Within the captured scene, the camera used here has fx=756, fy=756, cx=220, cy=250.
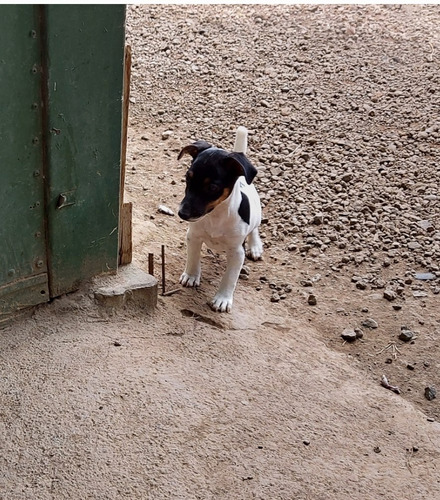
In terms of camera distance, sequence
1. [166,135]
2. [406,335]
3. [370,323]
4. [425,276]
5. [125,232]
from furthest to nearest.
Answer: [166,135], [425,276], [370,323], [406,335], [125,232]

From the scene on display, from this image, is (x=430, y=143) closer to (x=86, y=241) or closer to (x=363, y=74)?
(x=363, y=74)

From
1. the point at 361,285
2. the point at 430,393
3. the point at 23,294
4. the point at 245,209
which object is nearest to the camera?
the point at 23,294

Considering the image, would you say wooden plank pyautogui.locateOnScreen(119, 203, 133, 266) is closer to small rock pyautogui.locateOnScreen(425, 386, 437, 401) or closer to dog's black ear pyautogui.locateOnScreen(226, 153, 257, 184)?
dog's black ear pyautogui.locateOnScreen(226, 153, 257, 184)

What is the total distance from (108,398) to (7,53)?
1529mm

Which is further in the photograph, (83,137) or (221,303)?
(221,303)

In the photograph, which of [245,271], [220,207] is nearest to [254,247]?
[245,271]

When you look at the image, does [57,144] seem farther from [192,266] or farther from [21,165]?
[192,266]

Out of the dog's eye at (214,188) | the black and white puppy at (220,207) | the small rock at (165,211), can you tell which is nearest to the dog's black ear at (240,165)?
the black and white puppy at (220,207)

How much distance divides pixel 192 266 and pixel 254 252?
2.27 feet

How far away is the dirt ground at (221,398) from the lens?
3072 millimetres

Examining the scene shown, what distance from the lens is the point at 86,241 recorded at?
3783 mm

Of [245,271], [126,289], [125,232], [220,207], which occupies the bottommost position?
[245,271]

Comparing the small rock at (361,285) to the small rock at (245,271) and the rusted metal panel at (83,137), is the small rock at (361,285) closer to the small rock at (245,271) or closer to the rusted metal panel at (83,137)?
the small rock at (245,271)

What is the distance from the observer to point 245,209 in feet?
14.2
